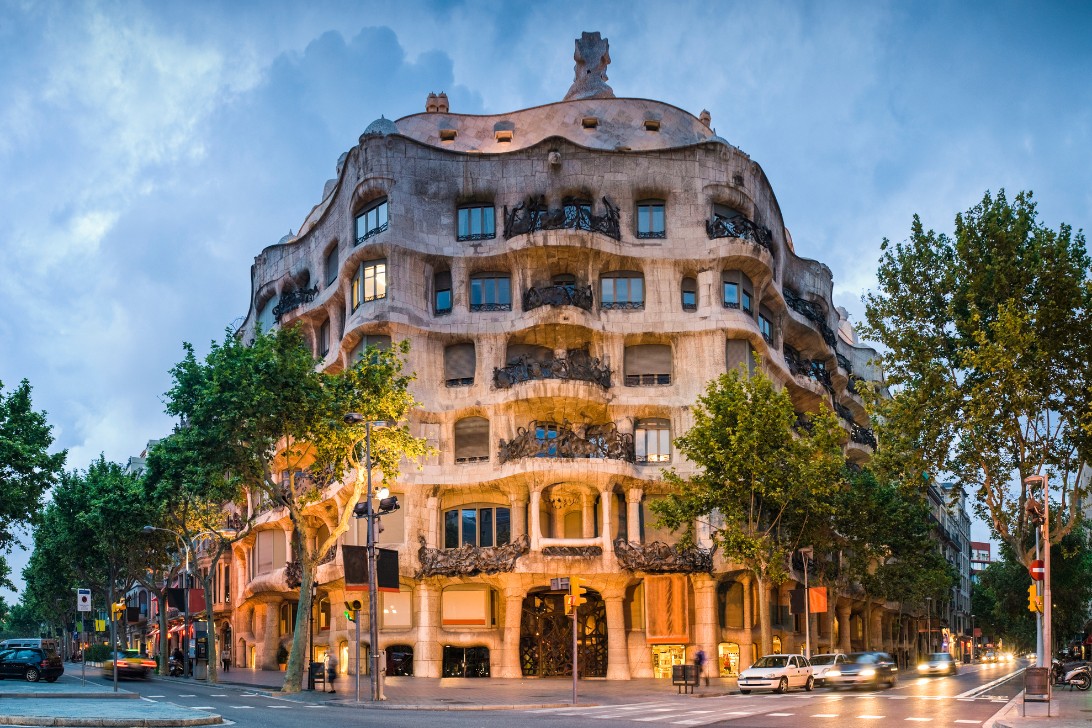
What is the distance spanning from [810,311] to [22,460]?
42892 mm

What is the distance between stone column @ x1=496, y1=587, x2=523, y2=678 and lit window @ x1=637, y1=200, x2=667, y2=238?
18044 mm

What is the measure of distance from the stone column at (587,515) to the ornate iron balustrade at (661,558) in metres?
2.05

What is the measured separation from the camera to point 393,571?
106ft

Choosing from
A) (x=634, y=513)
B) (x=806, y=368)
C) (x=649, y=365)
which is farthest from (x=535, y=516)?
(x=806, y=368)

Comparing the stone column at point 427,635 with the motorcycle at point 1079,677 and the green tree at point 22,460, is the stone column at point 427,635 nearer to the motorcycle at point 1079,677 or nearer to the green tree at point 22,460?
the green tree at point 22,460

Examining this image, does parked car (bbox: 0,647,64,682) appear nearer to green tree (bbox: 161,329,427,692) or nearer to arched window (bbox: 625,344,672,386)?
green tree (bbox: 161,329,427,692)

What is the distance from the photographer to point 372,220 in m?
53.7

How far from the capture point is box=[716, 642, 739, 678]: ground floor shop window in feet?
166

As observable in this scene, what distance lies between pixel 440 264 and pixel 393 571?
917 inches

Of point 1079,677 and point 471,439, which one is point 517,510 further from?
point 1079,677

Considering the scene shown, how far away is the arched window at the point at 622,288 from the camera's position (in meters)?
52.8

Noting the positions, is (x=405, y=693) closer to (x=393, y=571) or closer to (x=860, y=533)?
(x=393, y=571)

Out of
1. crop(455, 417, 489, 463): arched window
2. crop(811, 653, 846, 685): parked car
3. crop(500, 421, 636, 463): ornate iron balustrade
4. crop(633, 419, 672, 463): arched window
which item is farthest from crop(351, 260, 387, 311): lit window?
crop(811, 653, 846, 685): parked car

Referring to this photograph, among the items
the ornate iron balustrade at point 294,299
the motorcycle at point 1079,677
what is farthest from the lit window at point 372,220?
the motorcycle at point 1079,677
